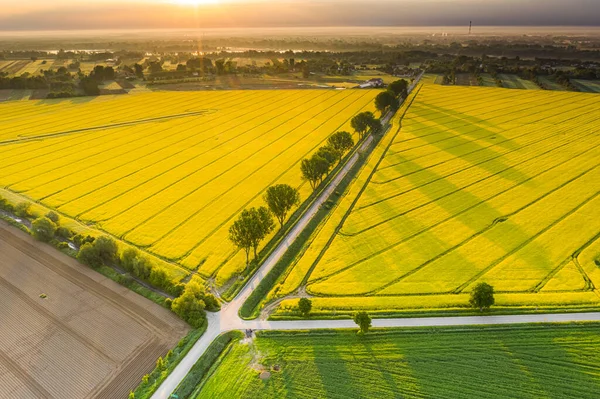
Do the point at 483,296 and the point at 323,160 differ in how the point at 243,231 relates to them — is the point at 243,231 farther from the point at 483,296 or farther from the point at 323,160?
the point at 483,296

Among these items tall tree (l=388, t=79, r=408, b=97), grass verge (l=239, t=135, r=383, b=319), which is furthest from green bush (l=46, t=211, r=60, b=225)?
tall tree (l=388, t=79, r=408, b=97)

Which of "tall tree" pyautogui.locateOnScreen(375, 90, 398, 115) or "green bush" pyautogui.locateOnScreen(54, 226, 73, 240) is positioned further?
"tall tree" pyautogui.locateOnScreen(375, 90, 398, 115)

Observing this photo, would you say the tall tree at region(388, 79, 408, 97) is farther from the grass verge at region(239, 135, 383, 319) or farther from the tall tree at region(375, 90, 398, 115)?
the grass verge at region(239, 135, 383, 319)

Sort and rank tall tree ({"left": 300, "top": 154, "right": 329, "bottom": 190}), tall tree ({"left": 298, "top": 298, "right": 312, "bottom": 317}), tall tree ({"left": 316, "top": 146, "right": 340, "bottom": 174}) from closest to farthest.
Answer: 1. tall tree ({"left": 298, "top": 298, "right": 312, "bottom": 317})
2. tall tree ({"left": 300, "top": 154, "right": 329, "bottom": 190})
3. tall tree ({"left": 316, "top": 146, "right": 340, "bottom": 174})

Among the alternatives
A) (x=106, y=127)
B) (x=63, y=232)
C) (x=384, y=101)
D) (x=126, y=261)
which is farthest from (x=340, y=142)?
(x=106, y=127)

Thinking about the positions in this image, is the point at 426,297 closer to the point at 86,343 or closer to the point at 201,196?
the point at 86,343

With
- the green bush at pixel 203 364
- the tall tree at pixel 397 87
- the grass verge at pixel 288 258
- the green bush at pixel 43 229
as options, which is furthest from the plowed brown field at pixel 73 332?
the tall tree at pixel 397 87
